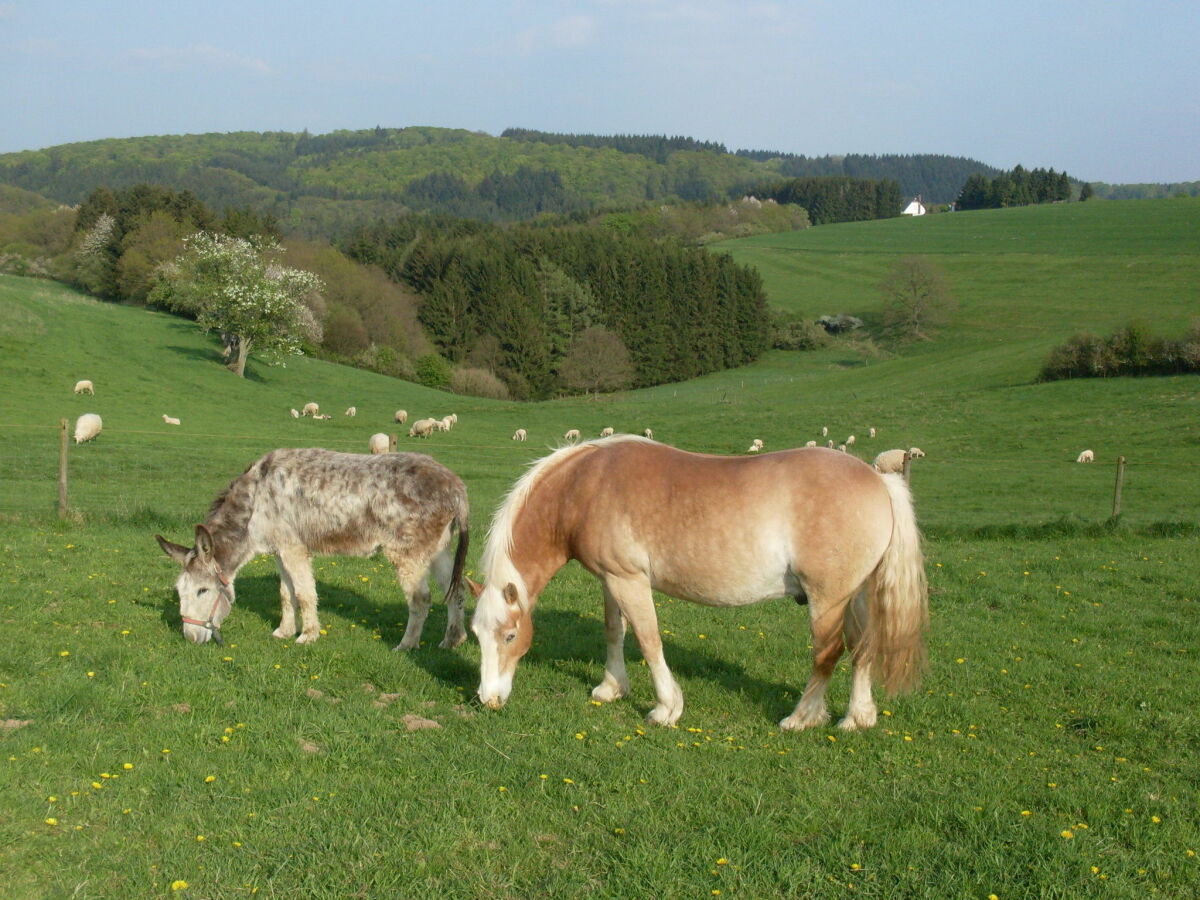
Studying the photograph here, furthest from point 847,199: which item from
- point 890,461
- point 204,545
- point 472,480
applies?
point 204,545

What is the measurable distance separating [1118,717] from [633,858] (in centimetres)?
438

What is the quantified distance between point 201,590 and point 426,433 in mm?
34853

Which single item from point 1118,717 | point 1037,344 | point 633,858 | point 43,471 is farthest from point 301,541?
point 1037,344

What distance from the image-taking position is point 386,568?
12438mm

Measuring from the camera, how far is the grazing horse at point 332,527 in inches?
335

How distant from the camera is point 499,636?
6.83m

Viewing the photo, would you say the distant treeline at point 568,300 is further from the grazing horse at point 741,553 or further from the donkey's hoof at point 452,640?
the grazing horse at point 741,553

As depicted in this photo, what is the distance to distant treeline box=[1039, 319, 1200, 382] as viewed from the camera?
138ft

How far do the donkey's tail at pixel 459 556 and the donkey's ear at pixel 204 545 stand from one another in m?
2.20

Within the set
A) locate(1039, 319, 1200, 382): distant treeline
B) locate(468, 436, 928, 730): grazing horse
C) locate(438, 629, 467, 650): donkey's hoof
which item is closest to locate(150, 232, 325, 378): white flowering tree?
locate(1039, 319, 1200, 382): distant treeline

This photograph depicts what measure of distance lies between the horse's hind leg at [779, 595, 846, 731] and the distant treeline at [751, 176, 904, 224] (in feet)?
519

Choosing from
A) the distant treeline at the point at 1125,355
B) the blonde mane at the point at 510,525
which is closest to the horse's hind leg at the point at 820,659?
the blonde mane at the point at 510,525

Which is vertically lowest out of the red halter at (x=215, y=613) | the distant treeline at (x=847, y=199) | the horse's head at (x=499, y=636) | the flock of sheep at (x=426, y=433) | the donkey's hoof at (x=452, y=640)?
the flock of sheep at (x=426, y=433)

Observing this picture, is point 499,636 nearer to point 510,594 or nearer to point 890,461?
point 510,594
